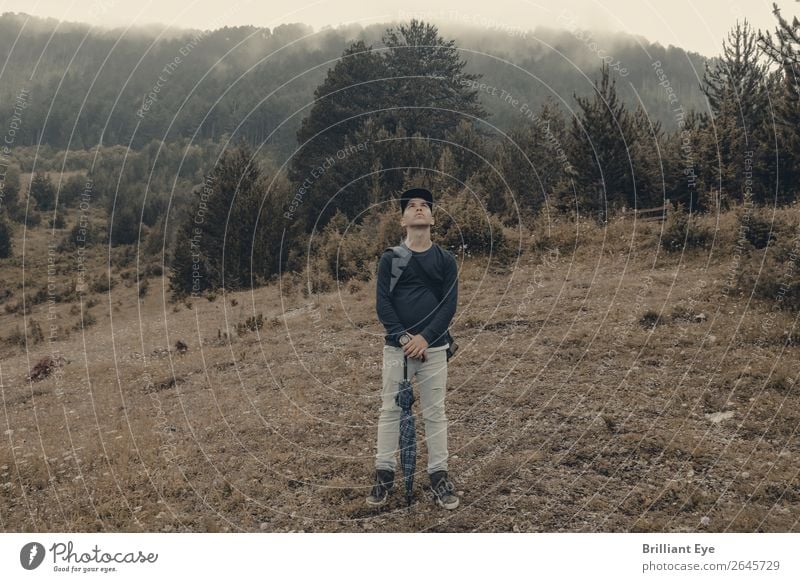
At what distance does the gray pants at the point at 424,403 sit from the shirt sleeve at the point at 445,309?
23 cm

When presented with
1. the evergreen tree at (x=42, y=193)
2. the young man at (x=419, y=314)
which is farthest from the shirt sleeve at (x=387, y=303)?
the evergreen tree at (x=42, y=193)

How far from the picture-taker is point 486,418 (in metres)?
8.16

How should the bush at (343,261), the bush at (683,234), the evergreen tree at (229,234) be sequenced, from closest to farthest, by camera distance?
the bush at (683,234), the bush at (343,261), the evergreen tree at (229,234)

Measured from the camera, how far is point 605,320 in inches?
464

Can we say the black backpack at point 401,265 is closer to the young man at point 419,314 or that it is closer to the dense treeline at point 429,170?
the young man at point 419,314

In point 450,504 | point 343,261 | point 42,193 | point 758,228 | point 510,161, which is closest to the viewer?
point 450,504

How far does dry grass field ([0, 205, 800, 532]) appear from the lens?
605 centimetres

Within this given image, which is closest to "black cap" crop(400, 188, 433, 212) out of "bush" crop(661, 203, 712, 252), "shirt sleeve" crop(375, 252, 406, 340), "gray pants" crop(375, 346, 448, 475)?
"shirt sleeve" crop(375, 252, 406, 340)

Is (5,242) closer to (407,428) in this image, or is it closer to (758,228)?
(758,228)

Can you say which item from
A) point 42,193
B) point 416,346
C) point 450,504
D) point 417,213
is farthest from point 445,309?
A: point 42,193

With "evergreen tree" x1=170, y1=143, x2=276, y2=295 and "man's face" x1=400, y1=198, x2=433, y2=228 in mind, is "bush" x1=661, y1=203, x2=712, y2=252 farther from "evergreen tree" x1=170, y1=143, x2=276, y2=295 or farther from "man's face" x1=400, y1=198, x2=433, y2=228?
"evergreen tree" x1=170, y1=143, x2=276, y2=295

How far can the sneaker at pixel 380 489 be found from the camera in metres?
5.90

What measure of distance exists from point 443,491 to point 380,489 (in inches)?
24.1

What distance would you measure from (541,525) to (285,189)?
26.6m
